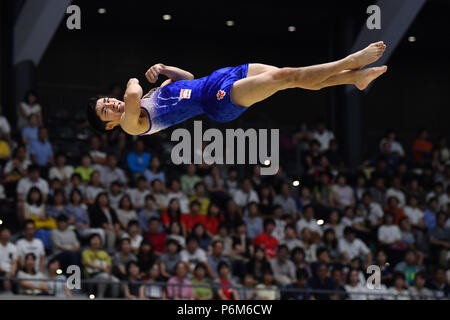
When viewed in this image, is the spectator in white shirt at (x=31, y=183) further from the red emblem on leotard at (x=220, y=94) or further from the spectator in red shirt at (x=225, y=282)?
the red emblem on leotard at (x=220, y=94)

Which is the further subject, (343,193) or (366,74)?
(343,193)

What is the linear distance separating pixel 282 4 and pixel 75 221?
21.9 feet

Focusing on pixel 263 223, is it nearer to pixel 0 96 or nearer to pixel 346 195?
pixel 346 195

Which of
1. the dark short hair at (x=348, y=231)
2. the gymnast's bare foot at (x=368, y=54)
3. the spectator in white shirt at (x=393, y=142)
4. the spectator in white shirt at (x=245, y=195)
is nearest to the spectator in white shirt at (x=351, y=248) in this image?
the dark short hair at (x=348, y=231)

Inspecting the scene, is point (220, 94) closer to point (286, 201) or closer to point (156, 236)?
point (156, 236)

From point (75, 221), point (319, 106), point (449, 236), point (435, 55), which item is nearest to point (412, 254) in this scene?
point (449, 236)

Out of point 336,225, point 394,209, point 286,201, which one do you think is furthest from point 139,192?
point 394,209

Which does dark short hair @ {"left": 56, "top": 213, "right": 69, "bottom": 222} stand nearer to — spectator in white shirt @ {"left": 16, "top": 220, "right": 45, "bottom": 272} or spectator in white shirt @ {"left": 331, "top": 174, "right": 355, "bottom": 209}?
spectator in white shirt @ {"left": 16, "top": 220, "right": 45, "bottom": 272}

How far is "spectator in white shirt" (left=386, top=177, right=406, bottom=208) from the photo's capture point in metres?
14.0

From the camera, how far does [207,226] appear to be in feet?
39.6

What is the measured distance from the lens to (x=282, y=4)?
15898 millimetres

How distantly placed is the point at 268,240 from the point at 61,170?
121 inches

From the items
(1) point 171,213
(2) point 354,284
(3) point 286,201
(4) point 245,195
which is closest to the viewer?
(2) point 354,284

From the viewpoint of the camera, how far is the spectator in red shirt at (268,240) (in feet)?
39.3
